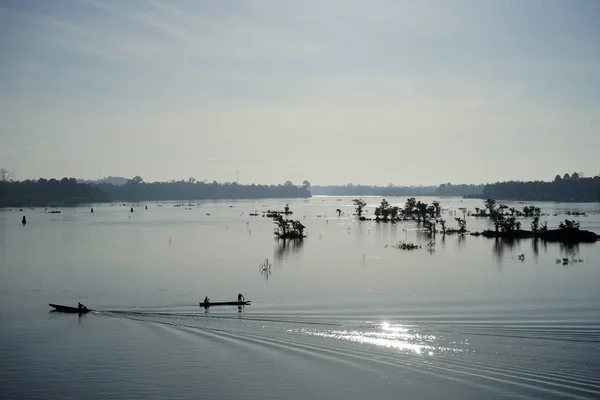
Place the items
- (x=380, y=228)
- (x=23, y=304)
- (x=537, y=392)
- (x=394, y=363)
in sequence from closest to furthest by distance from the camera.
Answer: (x=537, y=392) < (x=394, y=363) < (x=23, y=304) < (x=380, y=228)

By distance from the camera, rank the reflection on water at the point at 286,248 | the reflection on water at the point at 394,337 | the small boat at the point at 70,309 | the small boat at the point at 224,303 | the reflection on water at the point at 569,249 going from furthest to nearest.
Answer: the reflection on water at the point at 569,249 → the reflection on water at the point at 286,248 → the small boat at the point at 224,303 → the small boat at the point at 70,309 → the reflection on water at the point at 394,337

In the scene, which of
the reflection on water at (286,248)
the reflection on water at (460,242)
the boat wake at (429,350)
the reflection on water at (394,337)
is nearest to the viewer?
the boat wake at (429,350)

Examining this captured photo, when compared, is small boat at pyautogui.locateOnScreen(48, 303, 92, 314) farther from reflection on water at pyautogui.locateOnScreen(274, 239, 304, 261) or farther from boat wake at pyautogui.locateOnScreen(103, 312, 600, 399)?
reflection on water at pyautogui.locateOnScreen(274, 239, 304, 261)

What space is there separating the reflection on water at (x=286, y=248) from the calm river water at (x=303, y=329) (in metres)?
5.27

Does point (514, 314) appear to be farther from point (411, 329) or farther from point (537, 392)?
point (537, 392)

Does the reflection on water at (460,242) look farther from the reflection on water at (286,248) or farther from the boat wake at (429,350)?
the boat wake at (429,350)

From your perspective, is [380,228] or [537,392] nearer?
[537,392]

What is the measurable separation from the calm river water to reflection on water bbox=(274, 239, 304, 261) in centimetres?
527

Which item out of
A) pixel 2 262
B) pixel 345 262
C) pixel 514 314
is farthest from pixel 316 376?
pixel 2 262

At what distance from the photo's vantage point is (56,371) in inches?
1081

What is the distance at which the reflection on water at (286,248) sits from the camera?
74.7 metres

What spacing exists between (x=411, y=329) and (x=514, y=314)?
841 cm

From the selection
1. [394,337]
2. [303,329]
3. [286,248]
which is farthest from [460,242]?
[303,329]

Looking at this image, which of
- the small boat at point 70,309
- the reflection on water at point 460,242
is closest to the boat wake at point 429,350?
the small boat at point 70,309
